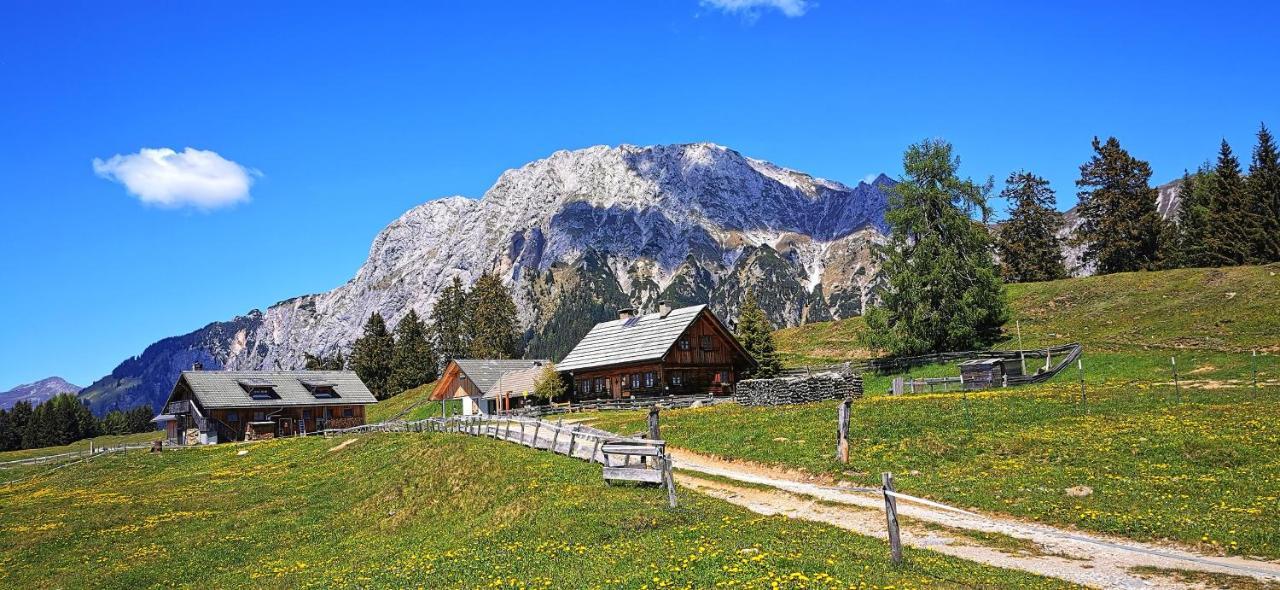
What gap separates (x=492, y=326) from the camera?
12875 centimetres

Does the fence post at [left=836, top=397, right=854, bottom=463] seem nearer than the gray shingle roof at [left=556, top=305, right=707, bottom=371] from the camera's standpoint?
Yes

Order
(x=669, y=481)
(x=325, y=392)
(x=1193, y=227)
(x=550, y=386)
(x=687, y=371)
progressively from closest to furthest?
(x=669, y=481) < (x=687, y=371) < (x=550, y=386) < (x=325, y=392) < (x=1193, y=227)

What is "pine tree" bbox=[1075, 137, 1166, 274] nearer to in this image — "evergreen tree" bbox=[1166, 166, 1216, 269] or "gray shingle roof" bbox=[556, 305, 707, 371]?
"evergreen tree" bbox=[1166, 166, 1216, 269]

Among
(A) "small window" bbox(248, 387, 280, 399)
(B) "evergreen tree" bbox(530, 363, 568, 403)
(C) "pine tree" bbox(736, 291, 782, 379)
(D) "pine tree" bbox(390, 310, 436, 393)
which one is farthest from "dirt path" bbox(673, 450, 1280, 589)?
(D) "pine tree" bbox(390, 310, 436, 393)

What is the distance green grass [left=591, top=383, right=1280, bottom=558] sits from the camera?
736 inches

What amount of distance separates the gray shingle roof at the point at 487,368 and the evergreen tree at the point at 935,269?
121 feet

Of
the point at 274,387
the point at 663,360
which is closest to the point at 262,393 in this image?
the point at 274,387

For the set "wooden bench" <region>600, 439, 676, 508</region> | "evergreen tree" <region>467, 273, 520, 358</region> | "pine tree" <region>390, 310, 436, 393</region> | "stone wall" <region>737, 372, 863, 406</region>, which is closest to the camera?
"wooden bench" <region>600, 439, 676, 508</region>

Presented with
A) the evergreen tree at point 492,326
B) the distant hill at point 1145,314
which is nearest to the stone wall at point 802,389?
the distant hill at point 1145,314

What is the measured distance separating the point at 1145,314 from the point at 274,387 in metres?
86.6

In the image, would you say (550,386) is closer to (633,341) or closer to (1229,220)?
(633,341)

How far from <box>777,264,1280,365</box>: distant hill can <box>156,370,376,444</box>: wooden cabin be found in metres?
53.1

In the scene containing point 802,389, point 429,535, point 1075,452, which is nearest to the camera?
point 429,535

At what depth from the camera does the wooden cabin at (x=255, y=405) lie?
80.8 metres
